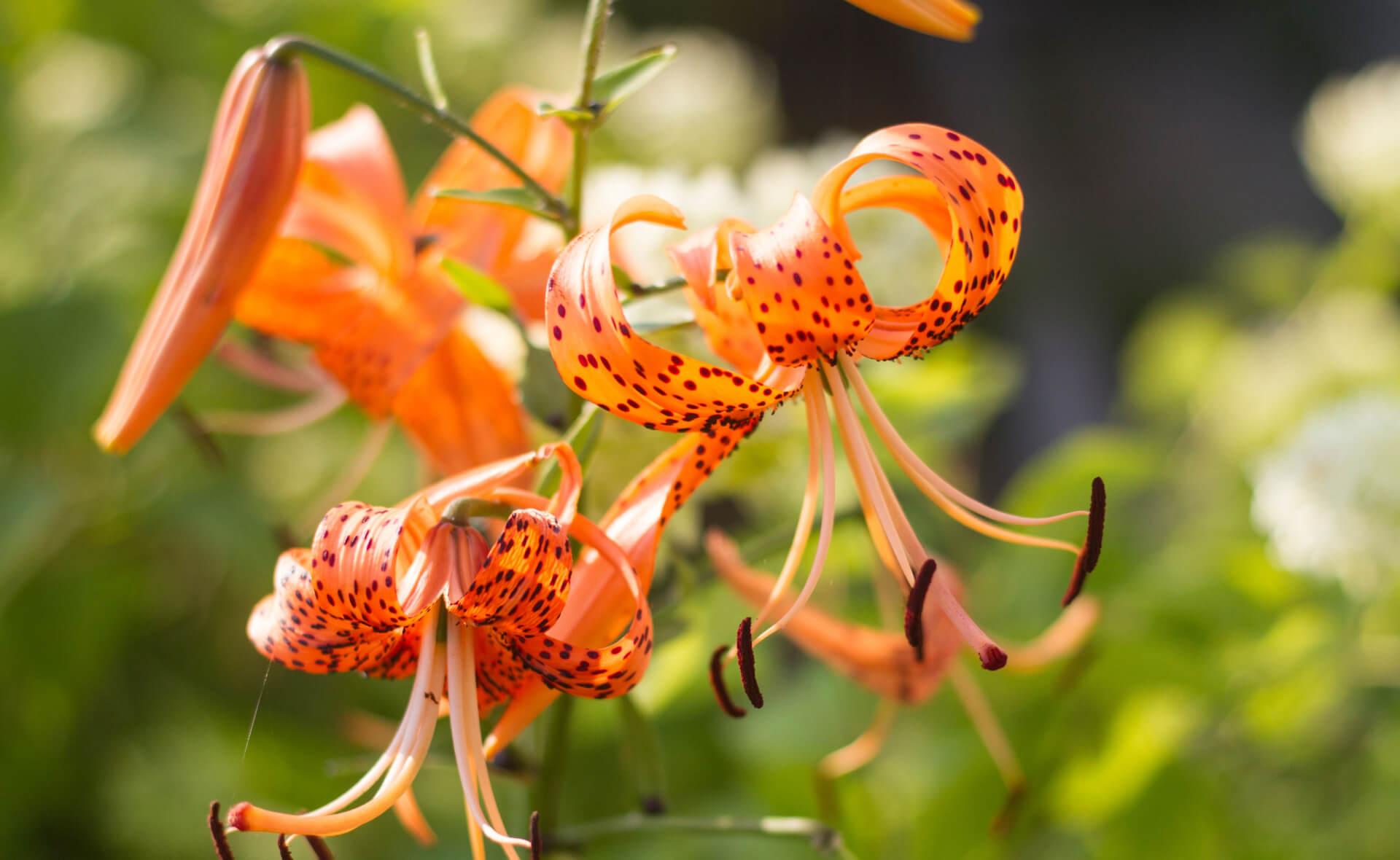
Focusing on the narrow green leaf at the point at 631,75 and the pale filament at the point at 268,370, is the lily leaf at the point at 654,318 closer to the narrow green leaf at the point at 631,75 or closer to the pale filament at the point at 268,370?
the narrow green leaf at the point at 631,75

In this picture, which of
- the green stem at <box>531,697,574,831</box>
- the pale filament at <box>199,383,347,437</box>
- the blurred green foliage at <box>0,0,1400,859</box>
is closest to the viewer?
the green stem at <box>531,697,574,831</box>

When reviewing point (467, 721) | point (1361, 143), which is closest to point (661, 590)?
point (467, 721)

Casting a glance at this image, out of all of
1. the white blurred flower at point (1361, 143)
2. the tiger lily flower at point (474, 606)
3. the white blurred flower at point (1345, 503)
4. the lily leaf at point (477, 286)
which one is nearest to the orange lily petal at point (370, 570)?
the tiger lily flower at point (474, 606)

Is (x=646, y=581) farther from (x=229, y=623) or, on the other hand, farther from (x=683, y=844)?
(x=229, y=623)

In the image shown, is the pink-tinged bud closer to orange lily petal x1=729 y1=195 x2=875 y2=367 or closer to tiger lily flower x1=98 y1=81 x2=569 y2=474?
tiger lily flower x1=98 y1=81 x2=569 y2=474

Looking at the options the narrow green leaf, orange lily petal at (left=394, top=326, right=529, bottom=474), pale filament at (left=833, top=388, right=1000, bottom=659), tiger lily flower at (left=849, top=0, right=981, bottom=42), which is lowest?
orange lily petal at (left=394, top=326, right=529, bottom=474)

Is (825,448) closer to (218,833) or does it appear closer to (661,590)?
(218,833)

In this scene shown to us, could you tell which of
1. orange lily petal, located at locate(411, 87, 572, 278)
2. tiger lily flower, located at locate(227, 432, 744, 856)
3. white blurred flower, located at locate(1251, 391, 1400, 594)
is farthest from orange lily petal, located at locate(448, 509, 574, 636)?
white blurred flower, located at locate(1251, 391, 1400, 594)
